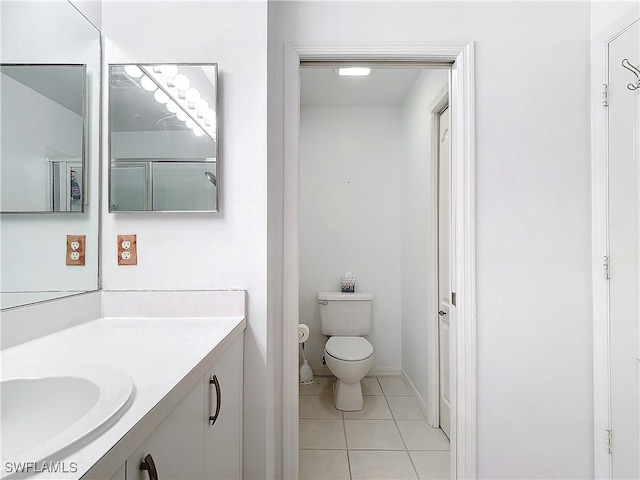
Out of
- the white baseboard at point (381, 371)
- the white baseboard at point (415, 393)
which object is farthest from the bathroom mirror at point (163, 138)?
the white baseboard at point (381, 371)

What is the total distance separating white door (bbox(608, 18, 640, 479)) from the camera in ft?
4.82

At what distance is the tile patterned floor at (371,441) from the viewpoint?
77.0 inches

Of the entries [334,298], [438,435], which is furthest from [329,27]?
[438,435]

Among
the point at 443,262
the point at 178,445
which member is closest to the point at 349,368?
the point at 443,262

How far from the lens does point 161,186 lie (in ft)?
4.62

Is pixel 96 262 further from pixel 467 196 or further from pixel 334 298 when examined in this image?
pixel 334 298

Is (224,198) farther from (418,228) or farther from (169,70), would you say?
(418,228)

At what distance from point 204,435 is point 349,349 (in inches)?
72.9

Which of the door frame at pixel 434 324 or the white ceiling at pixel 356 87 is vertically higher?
the white ceiling at pixel 356 87

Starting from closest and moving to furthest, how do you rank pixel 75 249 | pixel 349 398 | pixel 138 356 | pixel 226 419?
pixel 138 356 → pixel 226 419 → pixel 75 249 → pixel 349 398

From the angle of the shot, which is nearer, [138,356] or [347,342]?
[138,356]

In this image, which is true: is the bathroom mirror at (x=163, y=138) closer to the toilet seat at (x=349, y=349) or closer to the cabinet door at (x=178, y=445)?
the cabinet door at (x=178, y=445)

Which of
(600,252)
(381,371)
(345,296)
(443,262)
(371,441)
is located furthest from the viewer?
(381,371)

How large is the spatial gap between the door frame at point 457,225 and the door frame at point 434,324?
774mm
